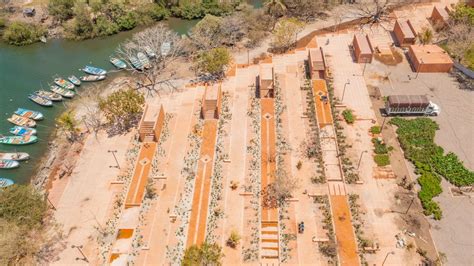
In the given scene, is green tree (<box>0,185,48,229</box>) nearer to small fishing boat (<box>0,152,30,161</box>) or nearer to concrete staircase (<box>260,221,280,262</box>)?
small fishing boat (<box>0,152,30,161</box>)

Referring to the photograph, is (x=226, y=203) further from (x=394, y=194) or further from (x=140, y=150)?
(x=394, y=194)

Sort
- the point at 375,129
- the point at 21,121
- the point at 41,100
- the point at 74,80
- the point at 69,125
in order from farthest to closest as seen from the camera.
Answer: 1. the point at 74,80
2. the point at 41,100
3. the point at 21,121
4. the point at 69,125
5. the point at 375,129

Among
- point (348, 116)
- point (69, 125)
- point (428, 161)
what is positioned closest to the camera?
point (428, 161)

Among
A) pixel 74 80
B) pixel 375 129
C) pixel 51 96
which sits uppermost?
pixel 74 80

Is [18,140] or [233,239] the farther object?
[18,140]

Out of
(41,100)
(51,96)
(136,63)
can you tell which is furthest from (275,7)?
(41,100)

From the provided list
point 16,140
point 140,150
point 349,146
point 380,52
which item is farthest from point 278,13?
point 16,140

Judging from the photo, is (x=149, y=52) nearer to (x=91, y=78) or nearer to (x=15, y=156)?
(x=91, y=78)

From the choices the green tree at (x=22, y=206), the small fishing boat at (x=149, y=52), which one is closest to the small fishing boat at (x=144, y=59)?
the small fishing boat at (x=149, y=52)
